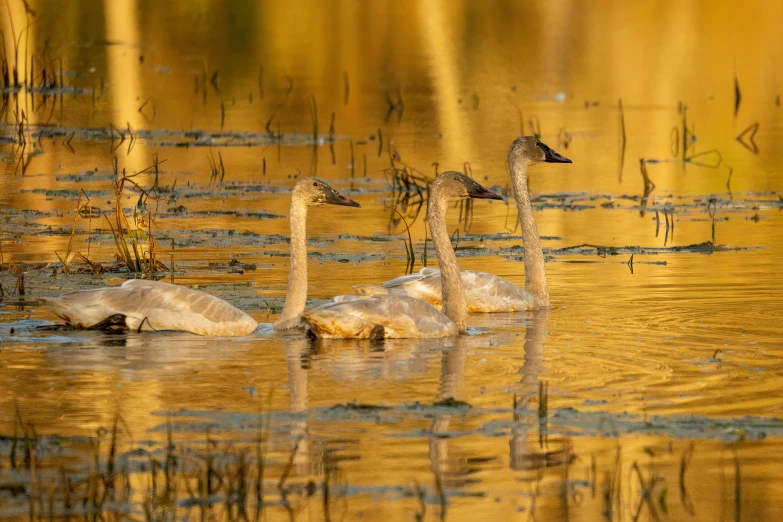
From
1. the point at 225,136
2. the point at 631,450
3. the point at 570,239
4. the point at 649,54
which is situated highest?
the point at 649,54

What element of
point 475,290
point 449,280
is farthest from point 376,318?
point 475,290

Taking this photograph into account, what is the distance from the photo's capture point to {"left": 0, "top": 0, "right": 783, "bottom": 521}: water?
7.79 metres

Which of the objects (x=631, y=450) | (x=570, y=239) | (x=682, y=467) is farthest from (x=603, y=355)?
(x=570, y=239)

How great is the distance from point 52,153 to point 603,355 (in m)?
14.7

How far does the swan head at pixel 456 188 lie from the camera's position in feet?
42.7

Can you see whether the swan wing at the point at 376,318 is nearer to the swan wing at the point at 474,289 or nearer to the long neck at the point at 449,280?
the long neck at the point at 449,280

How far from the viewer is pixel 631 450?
27.7 ft

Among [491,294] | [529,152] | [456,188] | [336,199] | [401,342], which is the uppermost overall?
[529,152]

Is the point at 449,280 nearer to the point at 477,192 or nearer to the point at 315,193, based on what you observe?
the point at 477,192

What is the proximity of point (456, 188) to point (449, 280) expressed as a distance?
0.84m

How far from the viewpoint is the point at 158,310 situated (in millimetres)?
11992

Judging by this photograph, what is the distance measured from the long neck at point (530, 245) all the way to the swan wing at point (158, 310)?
3163 millimetres

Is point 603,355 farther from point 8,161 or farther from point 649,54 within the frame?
point 649,54

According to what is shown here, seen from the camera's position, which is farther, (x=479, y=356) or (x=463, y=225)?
(x=463, y=225)
